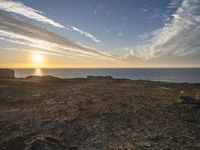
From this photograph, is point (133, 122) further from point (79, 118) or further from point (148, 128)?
A: point (79, 118)

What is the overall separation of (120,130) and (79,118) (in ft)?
11.0

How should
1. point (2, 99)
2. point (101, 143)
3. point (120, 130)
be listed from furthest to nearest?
point (2, 99)
point (120, 130)
point (101, 143)

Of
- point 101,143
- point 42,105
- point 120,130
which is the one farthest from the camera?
point 42,105

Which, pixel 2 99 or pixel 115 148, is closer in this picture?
pixel 115 148

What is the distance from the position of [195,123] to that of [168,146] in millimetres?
4530

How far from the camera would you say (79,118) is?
12.0 m

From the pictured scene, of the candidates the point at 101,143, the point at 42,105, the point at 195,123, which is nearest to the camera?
the point at 101,143

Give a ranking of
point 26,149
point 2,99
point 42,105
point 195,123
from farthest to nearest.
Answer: point 2,99 → point 42,105 → point 195,123 → point 26,149

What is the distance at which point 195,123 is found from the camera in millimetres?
11281

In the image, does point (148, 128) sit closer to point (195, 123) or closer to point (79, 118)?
point (195, 123)

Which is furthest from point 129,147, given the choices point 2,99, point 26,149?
point 2,99

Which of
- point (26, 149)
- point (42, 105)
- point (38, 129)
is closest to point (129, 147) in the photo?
point (26, 149)

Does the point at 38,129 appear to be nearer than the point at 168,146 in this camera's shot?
No

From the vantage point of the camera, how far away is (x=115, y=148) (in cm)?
794
